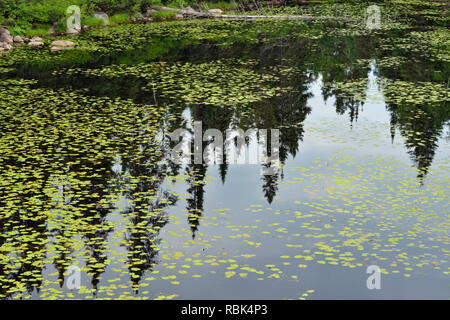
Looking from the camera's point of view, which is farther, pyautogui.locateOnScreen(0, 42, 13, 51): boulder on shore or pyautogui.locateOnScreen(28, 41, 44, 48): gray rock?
pyautogui.locateOnScreen(28, 41, 44, 48): gray rock

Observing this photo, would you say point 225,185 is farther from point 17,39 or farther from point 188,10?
point 188,10

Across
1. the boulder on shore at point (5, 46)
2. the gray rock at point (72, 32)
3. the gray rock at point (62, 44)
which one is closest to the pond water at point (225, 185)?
the boulder on shore at point (5, 46)

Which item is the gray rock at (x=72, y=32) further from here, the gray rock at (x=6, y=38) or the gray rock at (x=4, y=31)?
the gray rock at (x=6, y=38)

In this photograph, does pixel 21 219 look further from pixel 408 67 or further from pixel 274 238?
pixel 408 67

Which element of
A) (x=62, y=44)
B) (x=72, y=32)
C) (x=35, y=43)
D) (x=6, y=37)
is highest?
(x=72, y=32)

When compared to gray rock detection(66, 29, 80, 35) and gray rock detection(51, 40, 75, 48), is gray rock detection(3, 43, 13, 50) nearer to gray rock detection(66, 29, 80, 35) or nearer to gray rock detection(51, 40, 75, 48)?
gray rock detection(51, 40, 75, 48)

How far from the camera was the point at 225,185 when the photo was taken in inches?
730

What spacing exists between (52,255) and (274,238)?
5.60 meters

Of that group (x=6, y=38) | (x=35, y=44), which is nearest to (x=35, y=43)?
(x=35, y=44)

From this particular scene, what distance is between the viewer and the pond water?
1291 cm

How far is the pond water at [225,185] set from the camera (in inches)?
508

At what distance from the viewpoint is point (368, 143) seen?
22188mm

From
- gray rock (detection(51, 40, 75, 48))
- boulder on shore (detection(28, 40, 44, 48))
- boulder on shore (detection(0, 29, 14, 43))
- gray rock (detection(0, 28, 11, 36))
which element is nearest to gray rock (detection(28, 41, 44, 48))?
boulder on shore (detection(28, 40, 44, 48))

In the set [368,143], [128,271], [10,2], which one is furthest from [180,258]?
[10,2]
